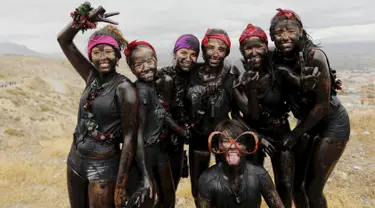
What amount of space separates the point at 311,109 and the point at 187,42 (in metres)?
1.60

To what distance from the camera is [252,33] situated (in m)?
3.86

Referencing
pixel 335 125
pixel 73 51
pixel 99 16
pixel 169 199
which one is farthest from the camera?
pixel 169 199

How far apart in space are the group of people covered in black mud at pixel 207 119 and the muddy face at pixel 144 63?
1 cm

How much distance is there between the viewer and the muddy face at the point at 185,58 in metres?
4.23

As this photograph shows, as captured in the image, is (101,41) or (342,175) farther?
(342,175)

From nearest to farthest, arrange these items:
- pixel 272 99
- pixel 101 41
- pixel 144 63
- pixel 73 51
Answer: pixel 101 41, pixel 73 51, pixel 144 63, pixel 272 99

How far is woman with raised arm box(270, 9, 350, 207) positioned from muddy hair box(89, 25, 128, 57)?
1.60 metres

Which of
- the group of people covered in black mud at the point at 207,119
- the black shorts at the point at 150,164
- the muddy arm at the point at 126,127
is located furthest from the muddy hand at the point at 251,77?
the black shorts at the point at 150,164

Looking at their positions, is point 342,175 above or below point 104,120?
below

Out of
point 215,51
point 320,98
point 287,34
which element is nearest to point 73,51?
point 215,51

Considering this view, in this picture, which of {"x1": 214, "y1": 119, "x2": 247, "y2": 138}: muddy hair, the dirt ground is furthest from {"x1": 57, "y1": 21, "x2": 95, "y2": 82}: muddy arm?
the dirt ground

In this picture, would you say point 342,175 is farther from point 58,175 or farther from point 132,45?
point 58,175

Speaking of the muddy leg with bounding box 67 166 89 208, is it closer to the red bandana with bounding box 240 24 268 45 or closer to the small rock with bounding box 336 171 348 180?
the red bandana with bounding box 240 24 268 45

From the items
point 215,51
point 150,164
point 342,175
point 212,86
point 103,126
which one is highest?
point 215,51
